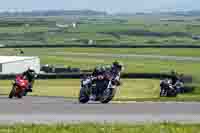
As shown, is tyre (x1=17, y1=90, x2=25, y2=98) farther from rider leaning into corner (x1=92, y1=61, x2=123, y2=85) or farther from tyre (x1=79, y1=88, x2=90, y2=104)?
tyre (x1=79, y1=88, x2=90, y2=104)

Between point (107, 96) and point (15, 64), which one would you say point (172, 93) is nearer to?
point (107, 96)

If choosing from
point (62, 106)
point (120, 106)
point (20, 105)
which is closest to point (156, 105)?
point (120, 106)

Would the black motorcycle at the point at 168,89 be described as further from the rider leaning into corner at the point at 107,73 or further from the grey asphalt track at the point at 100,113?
the grey asphalt track at the point at 100,113

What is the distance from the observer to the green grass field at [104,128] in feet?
37.3

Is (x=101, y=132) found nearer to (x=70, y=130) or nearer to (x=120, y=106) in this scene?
(x=70, y=130)

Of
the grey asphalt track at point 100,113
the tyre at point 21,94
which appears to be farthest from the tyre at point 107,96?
the tyre at point 21,94

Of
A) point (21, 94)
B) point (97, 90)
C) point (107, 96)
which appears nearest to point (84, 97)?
point (97, 90)

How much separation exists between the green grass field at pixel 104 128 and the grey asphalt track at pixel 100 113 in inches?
34.4

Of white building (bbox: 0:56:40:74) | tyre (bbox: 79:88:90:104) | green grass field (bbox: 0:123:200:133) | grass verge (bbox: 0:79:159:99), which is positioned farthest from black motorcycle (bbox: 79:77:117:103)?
white building (bbox: 0:56:40:74)

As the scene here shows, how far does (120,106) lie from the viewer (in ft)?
51.5

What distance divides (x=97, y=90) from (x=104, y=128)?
22.8 ft

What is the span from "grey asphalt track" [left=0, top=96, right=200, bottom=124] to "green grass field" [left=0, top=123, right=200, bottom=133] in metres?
0.87

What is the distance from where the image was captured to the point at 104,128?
11.6 m

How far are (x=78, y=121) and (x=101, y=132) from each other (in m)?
1.70
